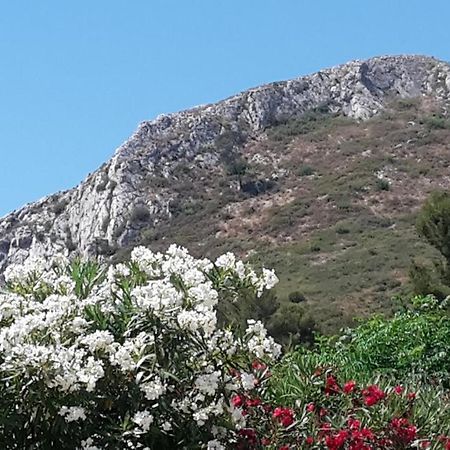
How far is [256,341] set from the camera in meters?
4.75

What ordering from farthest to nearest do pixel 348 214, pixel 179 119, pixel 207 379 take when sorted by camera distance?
pixel 179 119
pixel 348 214
pixel 207 379

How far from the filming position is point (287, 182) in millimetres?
52906

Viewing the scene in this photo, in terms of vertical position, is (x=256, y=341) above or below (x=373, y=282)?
below

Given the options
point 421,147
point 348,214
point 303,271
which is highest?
point 421,147

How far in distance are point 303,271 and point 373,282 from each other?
5286 mm

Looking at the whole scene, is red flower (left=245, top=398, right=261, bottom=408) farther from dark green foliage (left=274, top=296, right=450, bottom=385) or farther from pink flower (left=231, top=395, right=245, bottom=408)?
dark green foliage (left=274, top=296, right=450, bottom=385)

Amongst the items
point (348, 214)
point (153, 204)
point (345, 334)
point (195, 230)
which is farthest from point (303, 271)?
point (345, 334)

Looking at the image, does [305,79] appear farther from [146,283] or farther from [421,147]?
[146,283]

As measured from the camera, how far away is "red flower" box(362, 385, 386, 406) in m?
5.55

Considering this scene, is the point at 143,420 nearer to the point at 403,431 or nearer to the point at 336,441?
the point at 336,441

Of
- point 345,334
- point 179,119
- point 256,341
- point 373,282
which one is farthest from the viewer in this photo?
point 179,119

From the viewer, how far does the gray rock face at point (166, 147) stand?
5231 centimetres

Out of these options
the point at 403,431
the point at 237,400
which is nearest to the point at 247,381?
the point at 237,400

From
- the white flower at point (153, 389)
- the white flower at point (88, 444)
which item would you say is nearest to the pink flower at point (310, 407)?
the white flower at point (153, 389)
